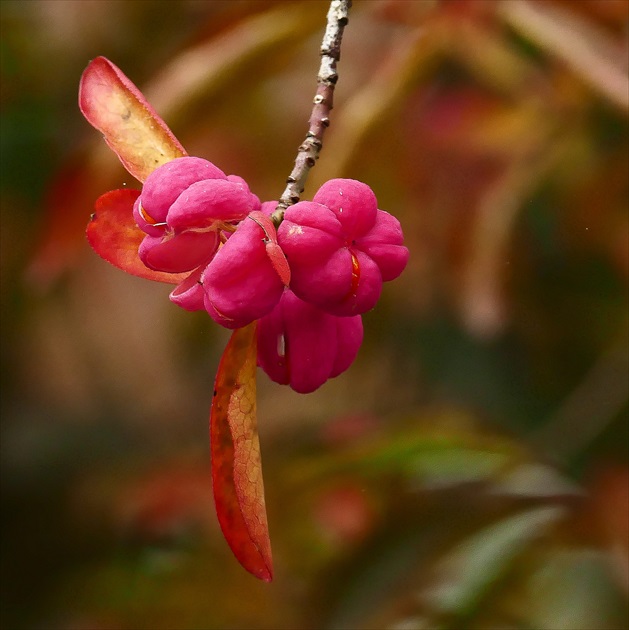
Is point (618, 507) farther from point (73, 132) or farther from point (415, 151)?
point (73, 132)

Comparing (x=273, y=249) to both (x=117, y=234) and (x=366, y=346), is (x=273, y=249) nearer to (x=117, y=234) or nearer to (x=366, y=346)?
(x=117, y=234)

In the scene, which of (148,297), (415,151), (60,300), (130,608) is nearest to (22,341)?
(60,300)

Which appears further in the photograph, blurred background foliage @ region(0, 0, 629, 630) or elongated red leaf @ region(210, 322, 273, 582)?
blurred background foliage @ region(0, 0, 629, 630)

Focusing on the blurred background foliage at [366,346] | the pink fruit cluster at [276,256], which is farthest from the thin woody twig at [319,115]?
the blurred background foliage at [366,346]

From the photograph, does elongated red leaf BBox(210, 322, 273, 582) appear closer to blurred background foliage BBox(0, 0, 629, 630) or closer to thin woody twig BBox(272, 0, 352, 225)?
thin woody twig BBox(272, 0, 352, 225)

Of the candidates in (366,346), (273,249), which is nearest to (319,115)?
(273,249)

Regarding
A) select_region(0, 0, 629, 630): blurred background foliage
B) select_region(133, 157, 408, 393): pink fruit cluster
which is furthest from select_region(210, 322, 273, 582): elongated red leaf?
select_region(0, 0, 629, 630): blurred background foliage

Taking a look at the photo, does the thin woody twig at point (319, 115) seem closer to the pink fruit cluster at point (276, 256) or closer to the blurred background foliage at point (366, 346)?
the pink fruit cluster at point (276, 256)
